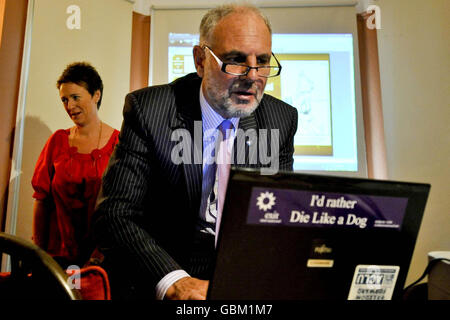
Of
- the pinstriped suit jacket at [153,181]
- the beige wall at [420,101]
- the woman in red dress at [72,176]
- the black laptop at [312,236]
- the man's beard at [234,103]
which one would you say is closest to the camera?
the black laptop at [312,236]

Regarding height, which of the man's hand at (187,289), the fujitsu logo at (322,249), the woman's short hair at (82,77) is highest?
the woman's short hair at (82,77)

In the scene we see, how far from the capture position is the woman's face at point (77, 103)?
7.12 feet

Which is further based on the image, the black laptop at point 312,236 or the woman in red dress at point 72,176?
the woman in red dress at point 72,176

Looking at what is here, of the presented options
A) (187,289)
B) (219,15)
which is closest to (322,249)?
(187,289)

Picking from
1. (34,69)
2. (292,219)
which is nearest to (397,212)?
(292,219)

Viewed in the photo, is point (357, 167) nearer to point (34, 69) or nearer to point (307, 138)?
point (307, 138)

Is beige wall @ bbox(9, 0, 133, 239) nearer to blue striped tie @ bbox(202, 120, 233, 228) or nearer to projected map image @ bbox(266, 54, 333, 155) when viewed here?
projected map image @ bbox(266, 54, 333, 155)

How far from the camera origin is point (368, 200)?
468 mm

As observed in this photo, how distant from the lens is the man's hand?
2.36 ft

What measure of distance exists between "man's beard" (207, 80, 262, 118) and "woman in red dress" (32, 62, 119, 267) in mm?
1046

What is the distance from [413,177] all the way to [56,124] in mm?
2336

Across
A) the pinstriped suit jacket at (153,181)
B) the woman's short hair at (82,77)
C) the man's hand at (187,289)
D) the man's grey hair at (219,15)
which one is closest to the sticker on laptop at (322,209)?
the man's hand at (187,289)

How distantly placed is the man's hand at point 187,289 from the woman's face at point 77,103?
168 cm

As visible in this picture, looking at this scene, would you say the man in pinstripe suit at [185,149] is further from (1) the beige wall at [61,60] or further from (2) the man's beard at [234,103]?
(1) the beige wall at [61,60]
